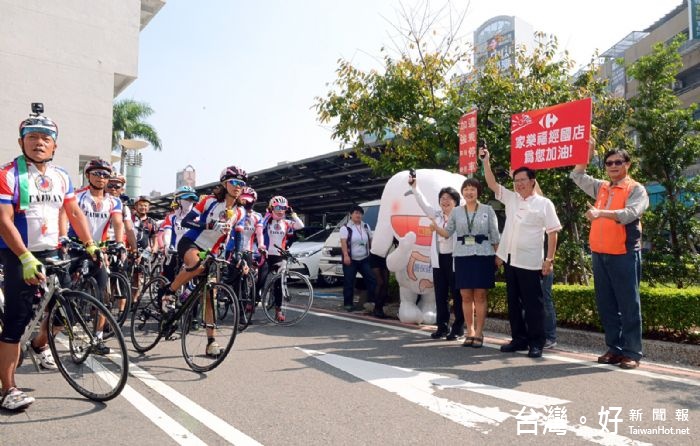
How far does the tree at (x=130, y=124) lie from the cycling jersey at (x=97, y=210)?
105 ft

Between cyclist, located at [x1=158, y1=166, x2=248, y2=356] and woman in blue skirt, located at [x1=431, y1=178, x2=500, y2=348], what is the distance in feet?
8.21

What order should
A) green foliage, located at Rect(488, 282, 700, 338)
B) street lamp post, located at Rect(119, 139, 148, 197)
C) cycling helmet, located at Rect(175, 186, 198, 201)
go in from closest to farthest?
green foliage, located at Rect(488, 282, 700, 338) < cycling helmet, located at Rect(175, 186, 198, 201) < street lamp post, located at Rect(119, 139, 148, 197)

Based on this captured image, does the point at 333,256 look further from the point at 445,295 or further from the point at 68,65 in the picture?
the point at 68,65

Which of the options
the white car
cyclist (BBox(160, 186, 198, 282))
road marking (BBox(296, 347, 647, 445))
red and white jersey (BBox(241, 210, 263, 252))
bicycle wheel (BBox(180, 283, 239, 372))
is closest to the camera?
road marking (BBox(296, 347, 647, 445))

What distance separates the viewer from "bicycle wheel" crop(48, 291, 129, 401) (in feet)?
13.2

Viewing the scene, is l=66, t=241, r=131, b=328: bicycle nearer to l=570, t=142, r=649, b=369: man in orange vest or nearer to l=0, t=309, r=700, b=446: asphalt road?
l=0, t=309, r=700, b=446: asphalt road

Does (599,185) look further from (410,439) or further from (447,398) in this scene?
(410,439)

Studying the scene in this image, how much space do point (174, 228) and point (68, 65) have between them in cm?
1494

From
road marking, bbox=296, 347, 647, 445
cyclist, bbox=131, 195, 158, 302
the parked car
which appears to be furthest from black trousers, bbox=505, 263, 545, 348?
cyclist, bbox=131, 195, 158, 302

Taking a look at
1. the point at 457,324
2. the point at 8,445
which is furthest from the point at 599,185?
the point at 8,445

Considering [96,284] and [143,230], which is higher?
[143,230]

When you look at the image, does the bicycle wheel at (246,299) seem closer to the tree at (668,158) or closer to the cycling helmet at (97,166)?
the cycling helmet at (97,166)

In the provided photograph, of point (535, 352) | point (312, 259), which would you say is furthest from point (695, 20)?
point (535, 352)

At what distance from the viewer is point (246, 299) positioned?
734cm
